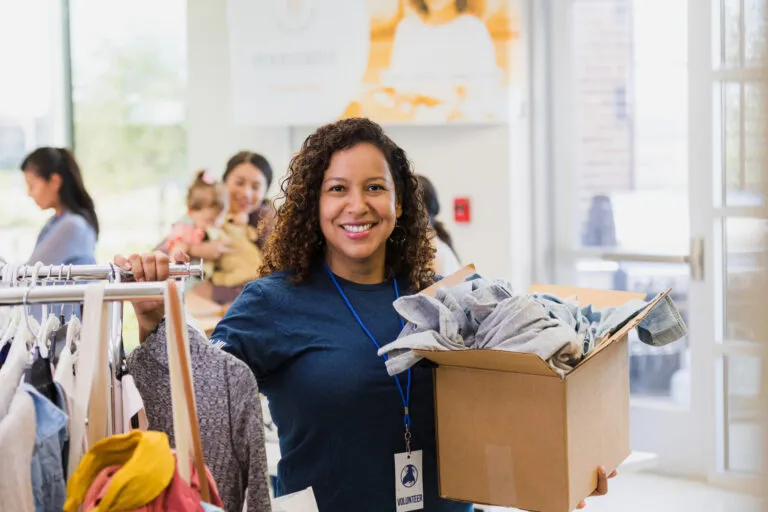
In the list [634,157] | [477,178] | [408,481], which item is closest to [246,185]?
[477,178]

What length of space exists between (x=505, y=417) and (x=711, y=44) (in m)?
2.85

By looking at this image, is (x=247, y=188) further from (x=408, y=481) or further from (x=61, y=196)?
(x=408, y=481)

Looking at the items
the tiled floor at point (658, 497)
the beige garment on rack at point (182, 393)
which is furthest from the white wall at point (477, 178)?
the beige garment on rack at point (182, 393)

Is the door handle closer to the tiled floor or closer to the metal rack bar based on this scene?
the tiled floor

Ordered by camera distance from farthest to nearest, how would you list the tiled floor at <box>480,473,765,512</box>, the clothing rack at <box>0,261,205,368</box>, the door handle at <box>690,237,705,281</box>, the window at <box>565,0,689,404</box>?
the window at <box>565,0,689,404</box> < the door handle at <box>690,237,705,281</box> < the tiled floor at <box>480,473,765,512</box> < the clothing rack at <box>0,261,205,368</box>

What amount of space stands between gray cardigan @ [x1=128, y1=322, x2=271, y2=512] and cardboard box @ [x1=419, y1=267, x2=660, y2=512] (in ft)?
1.00

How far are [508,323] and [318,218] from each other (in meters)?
0.54

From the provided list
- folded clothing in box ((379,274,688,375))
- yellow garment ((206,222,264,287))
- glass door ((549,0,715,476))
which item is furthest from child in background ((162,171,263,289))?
folded clothing in box ((379,274,688,375))

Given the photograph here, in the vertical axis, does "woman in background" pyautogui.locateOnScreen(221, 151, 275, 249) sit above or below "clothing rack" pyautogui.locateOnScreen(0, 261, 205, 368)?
above

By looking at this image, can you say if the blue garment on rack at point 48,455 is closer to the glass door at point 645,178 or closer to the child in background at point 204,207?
the child in background at point 204,207

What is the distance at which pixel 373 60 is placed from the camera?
14.0 ft

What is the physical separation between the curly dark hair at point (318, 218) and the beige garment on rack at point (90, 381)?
0.65 m

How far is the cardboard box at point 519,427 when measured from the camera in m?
1.57

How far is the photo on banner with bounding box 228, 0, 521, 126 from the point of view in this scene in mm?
4090
